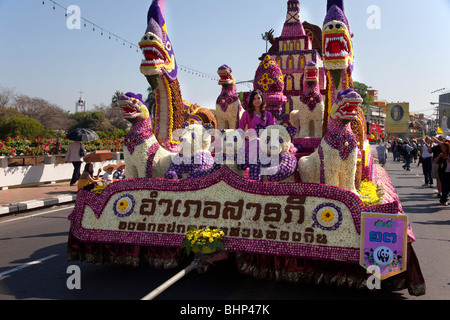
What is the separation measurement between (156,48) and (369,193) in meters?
3.76

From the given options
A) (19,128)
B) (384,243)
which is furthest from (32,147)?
(384,243)

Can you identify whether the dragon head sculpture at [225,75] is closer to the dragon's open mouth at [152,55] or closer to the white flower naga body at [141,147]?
the dragon's open mouth at [152,55]

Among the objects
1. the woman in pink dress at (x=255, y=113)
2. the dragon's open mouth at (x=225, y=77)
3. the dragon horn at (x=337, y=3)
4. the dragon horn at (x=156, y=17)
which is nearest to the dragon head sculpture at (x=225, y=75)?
the dragon's open mouth at (x=225, y=77)

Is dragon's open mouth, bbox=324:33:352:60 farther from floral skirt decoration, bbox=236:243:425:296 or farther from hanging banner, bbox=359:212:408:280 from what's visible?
floral skirt decoration, bbox=236:243:425:296

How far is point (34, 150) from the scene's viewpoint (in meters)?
15.0

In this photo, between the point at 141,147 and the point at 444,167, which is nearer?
the point at 141,147

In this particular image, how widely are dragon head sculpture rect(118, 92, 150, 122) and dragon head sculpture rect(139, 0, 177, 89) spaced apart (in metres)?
0.90

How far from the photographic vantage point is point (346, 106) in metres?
4.53

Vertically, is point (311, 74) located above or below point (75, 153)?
above

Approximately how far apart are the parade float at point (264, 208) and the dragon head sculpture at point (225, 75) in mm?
1930

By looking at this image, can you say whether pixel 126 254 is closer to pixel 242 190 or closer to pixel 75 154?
pixel 242 190

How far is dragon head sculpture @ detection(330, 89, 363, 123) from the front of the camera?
4.46m

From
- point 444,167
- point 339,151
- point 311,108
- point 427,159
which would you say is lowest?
point 444,167
